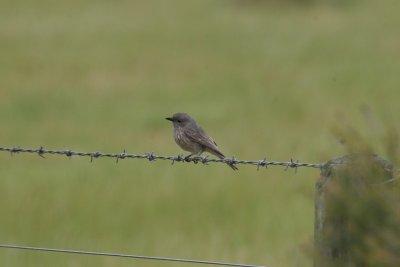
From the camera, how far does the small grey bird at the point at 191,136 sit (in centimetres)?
816

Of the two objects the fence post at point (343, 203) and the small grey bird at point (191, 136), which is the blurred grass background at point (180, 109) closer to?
the fence post at point (343, 203)

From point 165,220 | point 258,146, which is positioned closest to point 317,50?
point 258,146

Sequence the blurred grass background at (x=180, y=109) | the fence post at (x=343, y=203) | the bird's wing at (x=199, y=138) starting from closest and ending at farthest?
the fence post at (x=343, y=203)
the bird's wing at (x=199, y=138)
the blurred grass background at (x=180, y=109)

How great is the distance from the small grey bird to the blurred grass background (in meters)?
1.03

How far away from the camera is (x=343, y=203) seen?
14.3 feet

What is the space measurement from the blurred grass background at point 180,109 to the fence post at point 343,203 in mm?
104

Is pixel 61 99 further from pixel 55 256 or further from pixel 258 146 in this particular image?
pixel 55 256

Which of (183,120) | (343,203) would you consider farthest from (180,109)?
(343,203)

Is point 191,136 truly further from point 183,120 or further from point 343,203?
point 343,203

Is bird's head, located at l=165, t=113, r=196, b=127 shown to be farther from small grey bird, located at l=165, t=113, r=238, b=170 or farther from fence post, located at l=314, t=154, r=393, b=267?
fence post, located at l=314, t=154, r=393, b=267

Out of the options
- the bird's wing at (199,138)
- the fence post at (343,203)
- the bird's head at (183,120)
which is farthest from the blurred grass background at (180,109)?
the bird's head at (183,120)

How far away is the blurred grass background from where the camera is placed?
10211 mm

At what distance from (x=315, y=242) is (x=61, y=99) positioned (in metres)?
14.1

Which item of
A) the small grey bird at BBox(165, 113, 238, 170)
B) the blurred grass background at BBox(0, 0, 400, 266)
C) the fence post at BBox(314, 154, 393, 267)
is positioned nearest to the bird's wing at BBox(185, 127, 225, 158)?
the small grey bird at BBox(165, 113, 238, 170)
